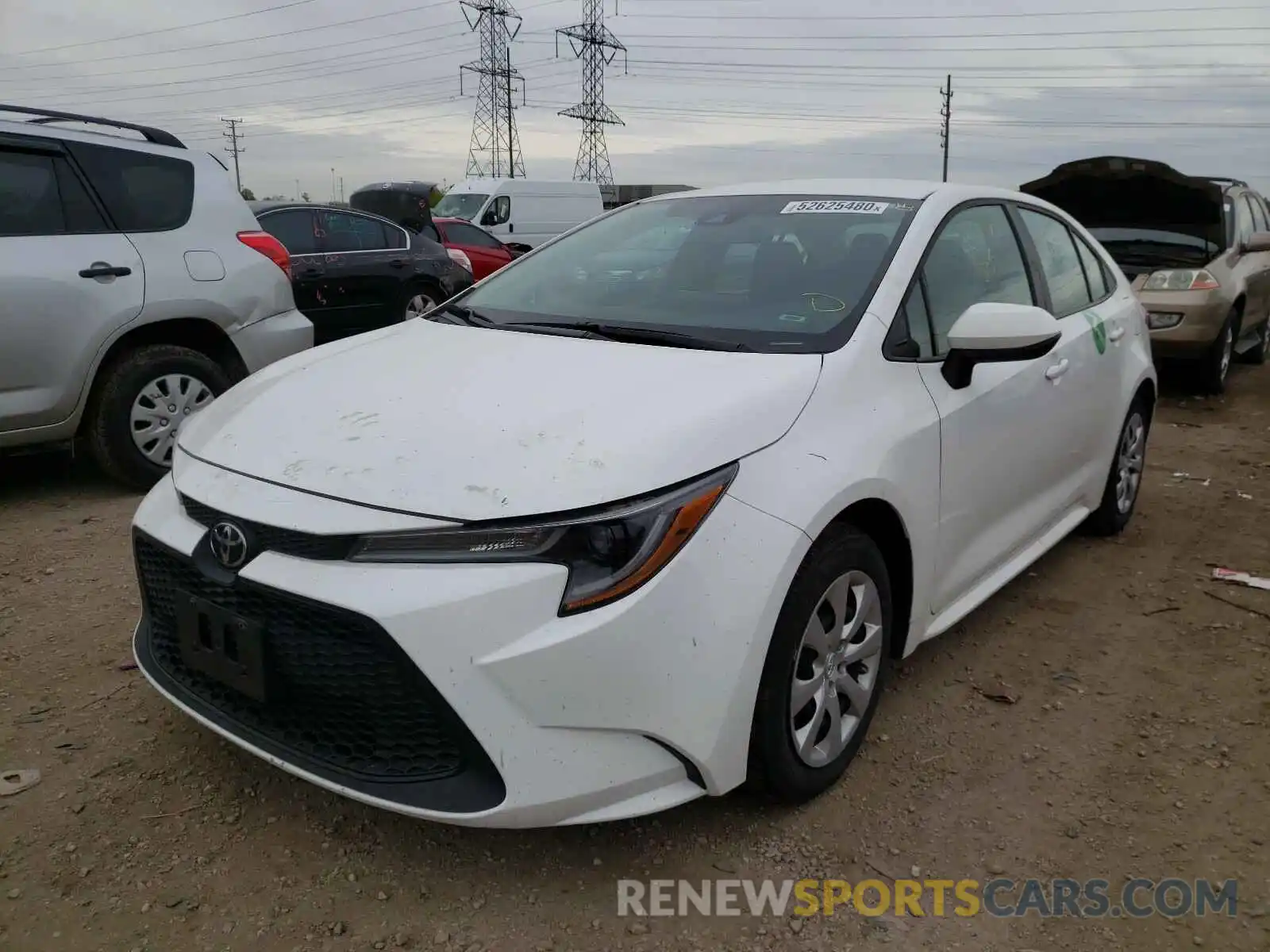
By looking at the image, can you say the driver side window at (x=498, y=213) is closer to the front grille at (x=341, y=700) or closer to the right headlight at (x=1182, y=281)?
the right headlight at (x=1182, y=281)

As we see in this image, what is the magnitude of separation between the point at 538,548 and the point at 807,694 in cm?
83

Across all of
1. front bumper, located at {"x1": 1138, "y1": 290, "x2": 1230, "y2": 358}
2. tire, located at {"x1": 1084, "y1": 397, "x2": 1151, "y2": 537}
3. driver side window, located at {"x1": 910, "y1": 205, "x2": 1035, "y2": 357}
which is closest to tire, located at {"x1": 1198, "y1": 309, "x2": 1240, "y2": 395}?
front bumper, located at {"x1": 1138, "y1": 290, "x2": 1230, "y2": 358}

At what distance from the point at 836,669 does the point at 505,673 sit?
3.12ft

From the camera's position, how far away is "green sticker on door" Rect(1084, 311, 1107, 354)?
12.8 feet

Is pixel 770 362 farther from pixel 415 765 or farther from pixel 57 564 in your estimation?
pixel 57 564

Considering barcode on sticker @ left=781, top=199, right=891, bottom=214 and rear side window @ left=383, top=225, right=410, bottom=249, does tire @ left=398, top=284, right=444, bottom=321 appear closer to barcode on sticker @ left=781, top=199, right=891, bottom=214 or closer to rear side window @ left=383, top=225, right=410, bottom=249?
rear side window @ left=383, top=225, right=410, bottom=249

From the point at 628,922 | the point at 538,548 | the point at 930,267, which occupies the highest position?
the point at 930,267

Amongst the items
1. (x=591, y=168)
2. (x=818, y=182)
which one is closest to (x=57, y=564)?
(x=818, y=182)

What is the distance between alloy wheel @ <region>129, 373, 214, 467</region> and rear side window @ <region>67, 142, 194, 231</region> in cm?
76

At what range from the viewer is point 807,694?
240 cm

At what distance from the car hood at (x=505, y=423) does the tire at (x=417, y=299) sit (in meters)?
6.47

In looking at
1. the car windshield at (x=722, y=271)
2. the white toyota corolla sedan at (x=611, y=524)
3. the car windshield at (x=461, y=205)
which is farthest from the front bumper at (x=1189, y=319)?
the car windshield at (x=461, y=205)

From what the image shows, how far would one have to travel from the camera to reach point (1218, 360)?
8062 mm

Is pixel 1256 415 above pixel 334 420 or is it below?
below
